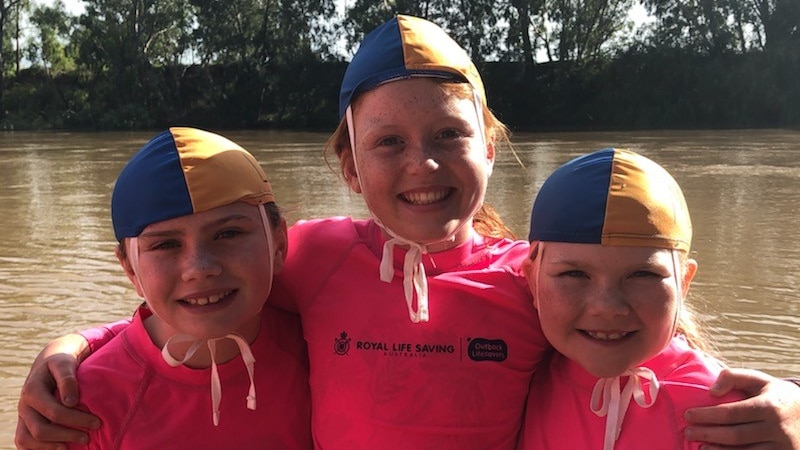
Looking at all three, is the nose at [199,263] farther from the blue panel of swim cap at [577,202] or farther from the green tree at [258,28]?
the green tree at [258,28]

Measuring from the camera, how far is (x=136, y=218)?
2221mm

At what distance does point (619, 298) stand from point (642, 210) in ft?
0.74

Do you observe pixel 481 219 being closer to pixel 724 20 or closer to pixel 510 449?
pixel 510 449

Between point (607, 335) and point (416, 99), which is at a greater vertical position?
point (416, 99)

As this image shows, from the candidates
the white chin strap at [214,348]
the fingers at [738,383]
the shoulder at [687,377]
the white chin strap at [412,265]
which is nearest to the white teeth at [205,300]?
the white chin strap at [214,348]

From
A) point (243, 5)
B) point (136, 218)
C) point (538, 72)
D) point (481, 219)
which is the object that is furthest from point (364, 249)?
point (243, 5)

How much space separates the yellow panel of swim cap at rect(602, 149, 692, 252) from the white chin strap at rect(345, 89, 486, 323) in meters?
0.54

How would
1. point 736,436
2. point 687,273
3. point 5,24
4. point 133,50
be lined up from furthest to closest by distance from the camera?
point 5,24 < point 133,50 < point 687,273 < point 736,436

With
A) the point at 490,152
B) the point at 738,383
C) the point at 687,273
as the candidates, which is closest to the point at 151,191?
the point at 490,152

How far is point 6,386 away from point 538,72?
34.8m

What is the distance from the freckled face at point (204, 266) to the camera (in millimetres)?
2184

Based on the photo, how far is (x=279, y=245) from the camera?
2.45 metres

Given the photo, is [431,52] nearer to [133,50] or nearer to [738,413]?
[738,413]

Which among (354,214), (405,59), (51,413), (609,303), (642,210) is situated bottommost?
(354,214)
